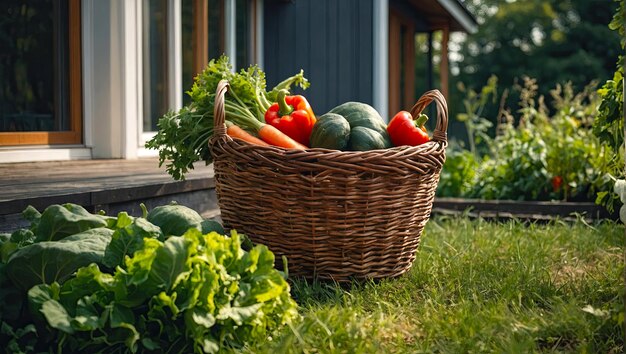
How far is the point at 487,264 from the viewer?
297 cm

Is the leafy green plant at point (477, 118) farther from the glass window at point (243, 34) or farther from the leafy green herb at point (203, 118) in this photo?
the leafy green herb at point (203, 118)

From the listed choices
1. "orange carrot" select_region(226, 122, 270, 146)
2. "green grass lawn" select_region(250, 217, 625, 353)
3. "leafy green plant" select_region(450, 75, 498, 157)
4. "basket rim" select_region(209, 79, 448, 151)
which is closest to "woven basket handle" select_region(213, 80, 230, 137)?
"basket rim" select_region(209, 79, 448, 151)

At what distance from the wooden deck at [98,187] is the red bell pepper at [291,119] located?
693 millimetres

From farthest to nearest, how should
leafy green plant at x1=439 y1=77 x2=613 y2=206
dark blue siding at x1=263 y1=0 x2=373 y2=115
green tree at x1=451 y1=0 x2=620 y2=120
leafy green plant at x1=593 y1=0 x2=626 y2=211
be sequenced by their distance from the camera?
green tree at x1=451 y1=0 x2=620 y2=120 < dark blue siding at x1=263 y1=0 x2=373 y2=115 < leafy green plant at x1=439 y1=77 x2=613 y2=206 < leafy green plant at x1=593 y1=0 x2=626 y2=211

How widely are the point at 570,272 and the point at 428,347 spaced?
1.24m

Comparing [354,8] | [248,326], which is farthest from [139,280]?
[354,8]

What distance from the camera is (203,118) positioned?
2.79 metres

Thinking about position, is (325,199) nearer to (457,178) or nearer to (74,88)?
(74,88)

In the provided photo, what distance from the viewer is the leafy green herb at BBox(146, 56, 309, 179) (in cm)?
277

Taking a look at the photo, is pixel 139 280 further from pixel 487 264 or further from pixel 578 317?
pixel 487 264

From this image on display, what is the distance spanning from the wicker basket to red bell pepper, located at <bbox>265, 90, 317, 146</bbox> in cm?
23

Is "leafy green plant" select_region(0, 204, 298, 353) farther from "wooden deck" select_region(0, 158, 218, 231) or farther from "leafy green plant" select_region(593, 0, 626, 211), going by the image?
"leafy green plant" select_region(593, 0, 626, 211)

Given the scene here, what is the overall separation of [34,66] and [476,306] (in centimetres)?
300

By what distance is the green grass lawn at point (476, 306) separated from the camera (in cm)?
198
